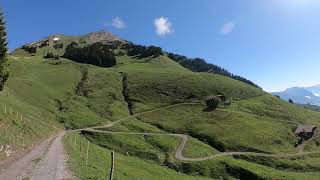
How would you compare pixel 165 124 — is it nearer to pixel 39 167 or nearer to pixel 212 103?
pixel 212 103

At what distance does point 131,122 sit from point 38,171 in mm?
91139

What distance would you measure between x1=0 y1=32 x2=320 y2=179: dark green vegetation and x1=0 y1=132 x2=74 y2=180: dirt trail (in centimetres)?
164

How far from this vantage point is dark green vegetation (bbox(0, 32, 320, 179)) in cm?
8292

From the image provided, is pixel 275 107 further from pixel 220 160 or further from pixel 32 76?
pixel 32 76

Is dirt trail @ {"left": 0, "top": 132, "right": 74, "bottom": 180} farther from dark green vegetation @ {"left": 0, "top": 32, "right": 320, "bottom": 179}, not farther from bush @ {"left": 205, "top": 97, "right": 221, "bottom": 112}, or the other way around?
bush @ {"left": 205, "top": 97, "right": 221, "bottom": 112}

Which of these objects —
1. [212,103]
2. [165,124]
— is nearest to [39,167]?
[165,124]

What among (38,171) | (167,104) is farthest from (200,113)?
(38,171)

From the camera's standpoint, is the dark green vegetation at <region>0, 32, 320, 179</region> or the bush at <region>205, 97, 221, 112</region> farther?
the bush at <region>205, 97, 221, 112</region>

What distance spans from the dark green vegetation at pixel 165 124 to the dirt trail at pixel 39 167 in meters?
1.64

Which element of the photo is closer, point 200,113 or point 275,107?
point 200,113

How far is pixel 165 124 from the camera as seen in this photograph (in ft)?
447

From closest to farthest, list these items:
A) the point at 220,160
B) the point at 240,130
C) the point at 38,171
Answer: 1. the point at 38,171
2. the point at 220,160
3. the point at 240,130

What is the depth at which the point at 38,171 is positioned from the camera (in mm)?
42938

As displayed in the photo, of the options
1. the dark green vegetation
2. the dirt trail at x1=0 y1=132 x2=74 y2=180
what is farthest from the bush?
the dirt trail at x1=0 y1=132 x2=74 y2=180
